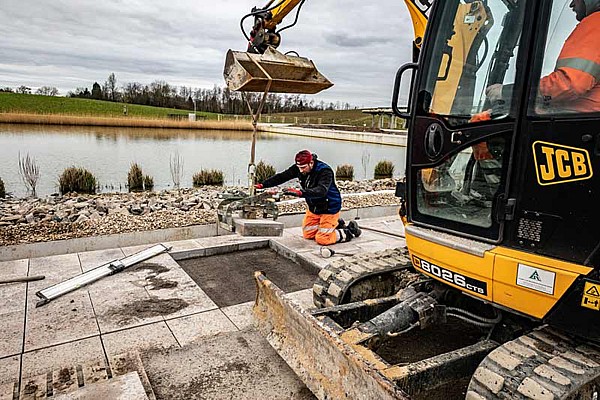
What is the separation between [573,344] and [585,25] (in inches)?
62.8

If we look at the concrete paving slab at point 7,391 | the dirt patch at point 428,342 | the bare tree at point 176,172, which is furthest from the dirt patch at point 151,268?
the bare tree at point 176,172

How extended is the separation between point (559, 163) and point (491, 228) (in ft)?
1.60

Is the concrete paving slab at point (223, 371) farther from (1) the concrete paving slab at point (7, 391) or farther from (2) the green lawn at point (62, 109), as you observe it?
(2) the green lawn at point (62, 109)

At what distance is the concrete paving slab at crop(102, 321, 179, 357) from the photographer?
3174 millimetres

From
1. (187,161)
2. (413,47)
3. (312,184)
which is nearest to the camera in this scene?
(413,47)

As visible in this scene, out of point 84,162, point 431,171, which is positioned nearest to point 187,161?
point 84,162

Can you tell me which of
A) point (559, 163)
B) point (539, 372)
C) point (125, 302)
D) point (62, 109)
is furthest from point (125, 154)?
point (62, 109)

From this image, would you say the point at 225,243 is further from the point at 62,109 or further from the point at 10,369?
the point at 62,109

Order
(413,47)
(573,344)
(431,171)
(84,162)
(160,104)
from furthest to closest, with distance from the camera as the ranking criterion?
1. (160,104)
2. (84,162)
3. (413,47)
4. (431,171)
5. (573,344)

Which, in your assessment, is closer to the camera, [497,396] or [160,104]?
[497,396]

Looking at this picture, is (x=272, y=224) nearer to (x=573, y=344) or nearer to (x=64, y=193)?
(x=573, y=344)

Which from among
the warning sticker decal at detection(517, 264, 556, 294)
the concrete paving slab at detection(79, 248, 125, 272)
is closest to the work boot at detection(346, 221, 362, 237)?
the concrete paving slab at detection(79, 248, 125, 272)

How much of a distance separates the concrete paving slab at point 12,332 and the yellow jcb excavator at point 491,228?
1.75 meters

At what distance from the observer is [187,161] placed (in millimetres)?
14695
